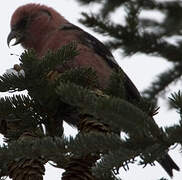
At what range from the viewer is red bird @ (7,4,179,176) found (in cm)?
423

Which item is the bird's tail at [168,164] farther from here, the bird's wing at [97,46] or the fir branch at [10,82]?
the fir branch at [10,82]

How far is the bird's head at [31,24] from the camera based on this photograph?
16.7ft

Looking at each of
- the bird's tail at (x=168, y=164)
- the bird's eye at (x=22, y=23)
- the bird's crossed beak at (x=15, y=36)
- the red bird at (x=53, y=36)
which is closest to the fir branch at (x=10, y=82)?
the bird's tail at (x=168, y=164)

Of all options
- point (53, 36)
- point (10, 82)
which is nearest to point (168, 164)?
point (10, 82)

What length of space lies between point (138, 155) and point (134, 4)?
1.34 metres

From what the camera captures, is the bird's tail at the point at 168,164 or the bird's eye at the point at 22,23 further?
the bird's eye at the point at 22,23

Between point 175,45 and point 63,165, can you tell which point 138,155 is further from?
point 175,45

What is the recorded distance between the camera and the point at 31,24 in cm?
534

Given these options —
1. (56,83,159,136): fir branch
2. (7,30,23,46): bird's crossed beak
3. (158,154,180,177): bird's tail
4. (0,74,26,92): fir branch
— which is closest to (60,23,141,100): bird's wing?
(7,30,23,46): bird's crossed beak

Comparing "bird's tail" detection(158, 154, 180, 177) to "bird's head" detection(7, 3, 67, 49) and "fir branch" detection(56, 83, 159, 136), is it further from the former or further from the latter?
"bird's head" detection(7, 3, 67, 49)

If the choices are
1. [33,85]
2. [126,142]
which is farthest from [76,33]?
[126,142]

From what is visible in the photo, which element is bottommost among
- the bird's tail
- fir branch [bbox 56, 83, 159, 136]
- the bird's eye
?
fir branch [bbox 56, 83, 159, 136]

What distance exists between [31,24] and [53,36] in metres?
0.83

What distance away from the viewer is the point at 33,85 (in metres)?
2.28
